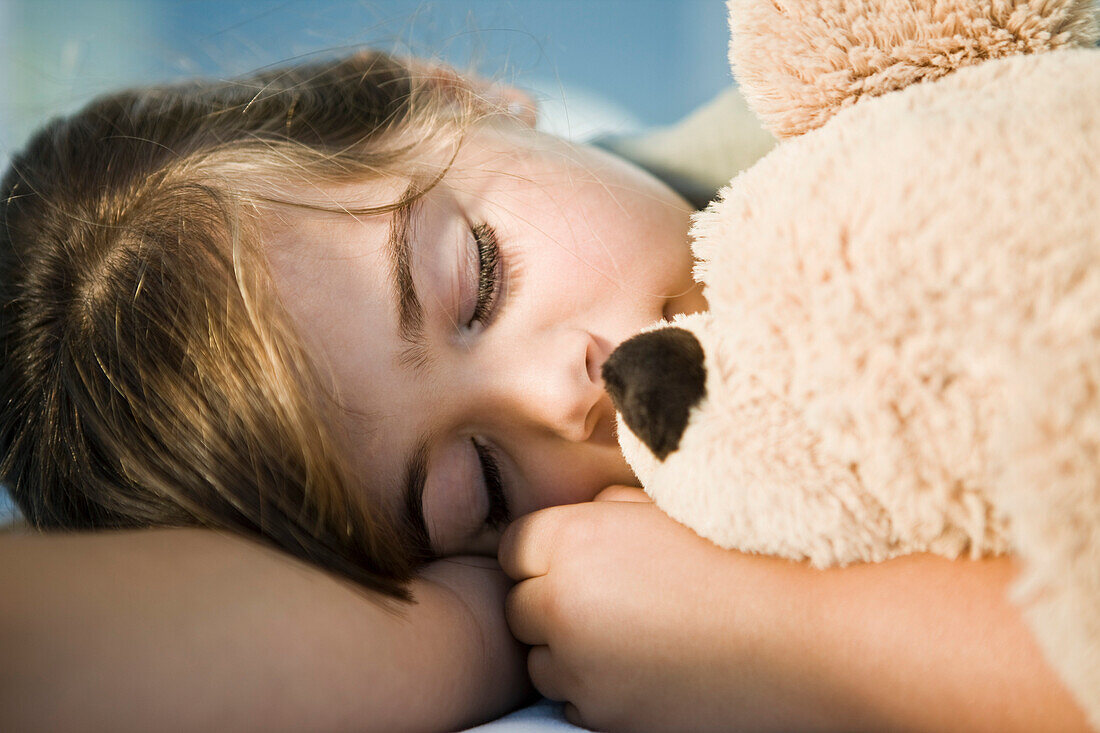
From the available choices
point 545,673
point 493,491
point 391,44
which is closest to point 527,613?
point 545,673

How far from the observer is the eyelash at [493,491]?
2.29 feet

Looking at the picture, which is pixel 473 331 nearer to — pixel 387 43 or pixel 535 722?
pixel 535 722

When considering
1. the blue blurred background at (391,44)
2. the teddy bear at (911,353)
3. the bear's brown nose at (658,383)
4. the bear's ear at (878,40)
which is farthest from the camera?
the blue blurred background at (391,44)

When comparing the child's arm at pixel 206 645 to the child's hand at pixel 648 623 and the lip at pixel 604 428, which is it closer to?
the child's hand at pixel 648 623

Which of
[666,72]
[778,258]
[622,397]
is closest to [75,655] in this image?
[622,397]

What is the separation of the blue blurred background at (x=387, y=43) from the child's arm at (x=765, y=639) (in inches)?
30.8

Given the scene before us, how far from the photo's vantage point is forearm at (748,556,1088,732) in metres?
→ 0.38

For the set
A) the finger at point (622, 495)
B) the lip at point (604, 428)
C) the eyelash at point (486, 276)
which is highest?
the eyelash at point (486, 276)

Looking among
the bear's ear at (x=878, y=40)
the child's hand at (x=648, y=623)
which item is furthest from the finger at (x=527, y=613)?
the bear's ear at (x=878, y=40)

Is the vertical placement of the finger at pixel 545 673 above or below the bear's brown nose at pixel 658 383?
below

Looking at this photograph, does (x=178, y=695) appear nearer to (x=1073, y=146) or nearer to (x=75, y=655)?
(x=75, y=655)

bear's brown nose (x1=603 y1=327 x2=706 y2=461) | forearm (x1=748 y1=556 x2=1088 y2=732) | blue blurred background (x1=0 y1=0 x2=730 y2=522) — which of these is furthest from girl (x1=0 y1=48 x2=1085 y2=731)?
blue blurred background (x1=0 y1=0 x2=730 y2=522)

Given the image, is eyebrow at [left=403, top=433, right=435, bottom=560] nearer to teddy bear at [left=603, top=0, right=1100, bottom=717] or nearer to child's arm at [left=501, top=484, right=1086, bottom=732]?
child's arm at [left=501, top=484, right=1086, bottom=732]

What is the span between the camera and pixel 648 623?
19.4 inches
